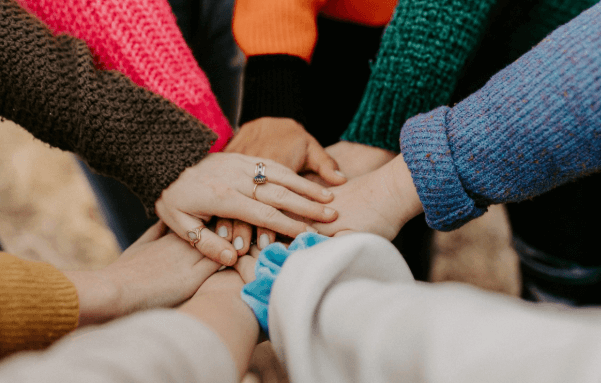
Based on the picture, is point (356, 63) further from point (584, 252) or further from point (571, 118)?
point (584, 252)

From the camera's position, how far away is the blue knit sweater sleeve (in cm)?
31

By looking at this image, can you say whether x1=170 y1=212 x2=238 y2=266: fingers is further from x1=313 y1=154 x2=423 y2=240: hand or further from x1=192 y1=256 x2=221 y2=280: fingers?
x1=313 y1=154 x2=423 y2=240: hand

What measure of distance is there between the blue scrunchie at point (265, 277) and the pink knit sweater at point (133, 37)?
0.27 meters

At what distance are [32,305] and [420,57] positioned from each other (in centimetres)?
48

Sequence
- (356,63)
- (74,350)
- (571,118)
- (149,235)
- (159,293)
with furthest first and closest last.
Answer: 1. (356,63)
2. (149,235)
3. (159,293)
4. (571,118)
5. (74,350)

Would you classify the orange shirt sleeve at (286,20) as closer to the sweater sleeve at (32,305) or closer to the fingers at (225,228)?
the fingers at (225,228)

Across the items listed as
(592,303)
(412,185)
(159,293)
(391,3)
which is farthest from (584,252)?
(159,293)

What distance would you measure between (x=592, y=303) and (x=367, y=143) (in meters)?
0.62

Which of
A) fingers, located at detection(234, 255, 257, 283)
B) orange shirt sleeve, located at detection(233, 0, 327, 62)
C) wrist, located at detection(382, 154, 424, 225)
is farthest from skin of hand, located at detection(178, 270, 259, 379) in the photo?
orange shirt sleeve, located at detection(233, 0, 327, 62)

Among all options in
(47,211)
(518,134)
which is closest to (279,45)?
(518,134)

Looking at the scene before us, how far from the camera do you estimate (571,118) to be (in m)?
0.31

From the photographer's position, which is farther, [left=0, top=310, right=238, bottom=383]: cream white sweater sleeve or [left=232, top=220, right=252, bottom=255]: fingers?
[left=232, top=220, right=252, bottom=255]: fingers

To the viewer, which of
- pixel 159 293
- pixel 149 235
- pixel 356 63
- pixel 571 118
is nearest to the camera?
pixel 571 118

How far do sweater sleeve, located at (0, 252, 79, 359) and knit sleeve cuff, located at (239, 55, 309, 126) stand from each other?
362 millimetres
